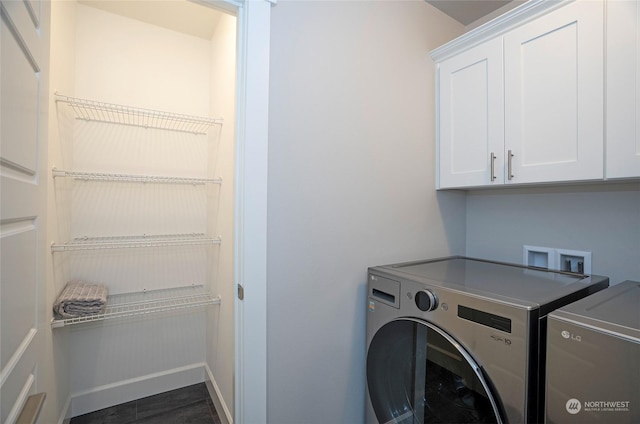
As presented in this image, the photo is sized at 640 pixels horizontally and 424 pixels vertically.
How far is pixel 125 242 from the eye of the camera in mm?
1904

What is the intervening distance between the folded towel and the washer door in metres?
1.58

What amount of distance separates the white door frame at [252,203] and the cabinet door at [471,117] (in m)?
0.98

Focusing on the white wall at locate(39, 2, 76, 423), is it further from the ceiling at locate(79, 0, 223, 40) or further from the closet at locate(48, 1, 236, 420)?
the ceiling at locate(79, 0, 223, 40)

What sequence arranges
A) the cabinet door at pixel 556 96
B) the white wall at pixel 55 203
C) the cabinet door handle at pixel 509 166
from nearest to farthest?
the cabinet door at pixel 556 96
the cabinet door handle at pixel 509 166
the white wall at pixel 55 203

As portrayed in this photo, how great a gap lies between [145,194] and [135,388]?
4.56 feet

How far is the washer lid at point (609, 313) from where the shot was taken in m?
0.68

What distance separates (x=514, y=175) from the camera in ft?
4.28

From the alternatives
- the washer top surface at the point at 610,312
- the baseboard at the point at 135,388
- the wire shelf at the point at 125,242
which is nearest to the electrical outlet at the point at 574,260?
the washer top surface at the point at 610,312

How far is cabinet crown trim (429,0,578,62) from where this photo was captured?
118 cm

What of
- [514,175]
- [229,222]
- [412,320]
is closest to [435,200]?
[514,175]

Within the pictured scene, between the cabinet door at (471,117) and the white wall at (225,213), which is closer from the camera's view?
the cabinet door at (471,117)

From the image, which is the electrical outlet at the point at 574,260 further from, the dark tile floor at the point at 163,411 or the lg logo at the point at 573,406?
the dark tile floor at the point at 163,411

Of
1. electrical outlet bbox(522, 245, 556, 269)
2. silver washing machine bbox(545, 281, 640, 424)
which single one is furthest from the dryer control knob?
electrical outlet bbox(522, 245, 556, 269)

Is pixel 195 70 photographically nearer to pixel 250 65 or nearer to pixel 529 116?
pixel 250 65
